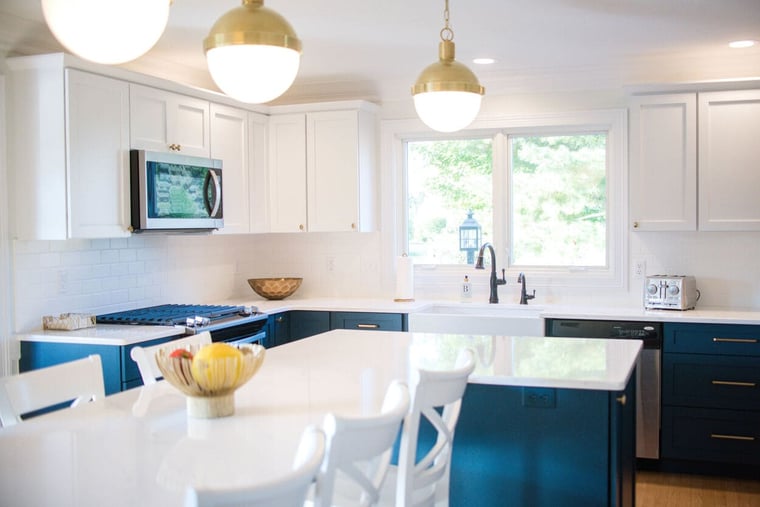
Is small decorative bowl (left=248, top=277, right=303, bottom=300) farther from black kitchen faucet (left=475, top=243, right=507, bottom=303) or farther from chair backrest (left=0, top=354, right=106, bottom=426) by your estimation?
chair backrest (left=0, top=354, right=106, bottom=426)

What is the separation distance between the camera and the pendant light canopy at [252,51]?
204 centimetres

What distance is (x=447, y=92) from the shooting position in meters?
2.66

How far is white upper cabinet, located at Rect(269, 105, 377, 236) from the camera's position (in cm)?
525

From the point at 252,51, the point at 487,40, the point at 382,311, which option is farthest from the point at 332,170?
the point at 252,51

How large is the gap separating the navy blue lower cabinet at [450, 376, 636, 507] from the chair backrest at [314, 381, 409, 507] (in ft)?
3.11

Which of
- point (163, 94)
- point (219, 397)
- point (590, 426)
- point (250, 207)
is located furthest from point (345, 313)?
point (219, 397)

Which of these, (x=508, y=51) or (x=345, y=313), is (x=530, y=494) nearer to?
(x=345, y=313)

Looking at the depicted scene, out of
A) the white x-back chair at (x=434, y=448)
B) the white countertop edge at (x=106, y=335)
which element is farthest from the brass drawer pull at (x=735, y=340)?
the white countertop edge at (x=106, y=335)

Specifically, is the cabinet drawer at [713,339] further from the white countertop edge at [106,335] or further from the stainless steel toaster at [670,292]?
the white countertop edge at [106,335]

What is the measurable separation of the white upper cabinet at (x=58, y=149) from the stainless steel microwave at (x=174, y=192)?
0.59 ft

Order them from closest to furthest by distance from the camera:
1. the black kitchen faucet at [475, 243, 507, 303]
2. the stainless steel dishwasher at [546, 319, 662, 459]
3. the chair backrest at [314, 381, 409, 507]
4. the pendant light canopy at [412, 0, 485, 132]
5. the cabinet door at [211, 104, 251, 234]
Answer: the chair backrest at [314, 381, 409, 507]
the pendant light canopy at [412, 0, 485, 132]
the stainless steel dishwasher at [546, 319, 662, 459]
the cabinet door at [211, 104, 251, 234]
the black kitchen faucet at [475, 243, 507, 303]

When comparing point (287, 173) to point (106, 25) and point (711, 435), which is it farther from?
point (106, 25)

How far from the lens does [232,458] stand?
5.59 ft

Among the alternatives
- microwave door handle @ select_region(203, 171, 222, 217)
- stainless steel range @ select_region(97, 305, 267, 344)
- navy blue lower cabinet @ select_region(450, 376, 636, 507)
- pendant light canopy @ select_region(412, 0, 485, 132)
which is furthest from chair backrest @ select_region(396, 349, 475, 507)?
microwave door handle @ select_region(203, 171, 222, 217)
